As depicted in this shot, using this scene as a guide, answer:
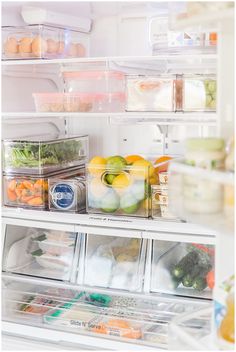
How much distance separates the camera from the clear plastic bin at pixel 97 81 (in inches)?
90.7

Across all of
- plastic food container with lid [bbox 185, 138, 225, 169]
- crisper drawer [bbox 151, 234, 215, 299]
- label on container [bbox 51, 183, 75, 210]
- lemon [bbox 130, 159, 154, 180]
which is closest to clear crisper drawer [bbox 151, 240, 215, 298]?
crisper drawer [bbox 151, 234, 215, 299]

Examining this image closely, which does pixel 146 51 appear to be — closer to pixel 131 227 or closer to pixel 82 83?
pixel 82 83

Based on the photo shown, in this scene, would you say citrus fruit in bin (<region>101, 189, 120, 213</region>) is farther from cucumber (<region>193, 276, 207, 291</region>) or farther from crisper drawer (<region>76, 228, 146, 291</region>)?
cucumber (<region>193, 276, 207, 291</region>)

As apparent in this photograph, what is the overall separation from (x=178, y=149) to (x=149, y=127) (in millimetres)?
166

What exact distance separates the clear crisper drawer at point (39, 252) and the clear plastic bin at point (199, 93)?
724 millimetres

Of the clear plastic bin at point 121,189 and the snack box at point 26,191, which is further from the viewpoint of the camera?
the snack box at point 26,191

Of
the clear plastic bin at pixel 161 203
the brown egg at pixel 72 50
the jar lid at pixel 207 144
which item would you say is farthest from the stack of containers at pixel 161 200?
the jar lid at pixel 207 144

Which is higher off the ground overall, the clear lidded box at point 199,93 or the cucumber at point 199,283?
the clear lidded box at point 199,93

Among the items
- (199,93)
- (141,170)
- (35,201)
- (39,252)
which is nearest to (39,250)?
(39,252)

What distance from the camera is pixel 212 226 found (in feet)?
3.84

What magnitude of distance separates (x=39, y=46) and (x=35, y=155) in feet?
1.42

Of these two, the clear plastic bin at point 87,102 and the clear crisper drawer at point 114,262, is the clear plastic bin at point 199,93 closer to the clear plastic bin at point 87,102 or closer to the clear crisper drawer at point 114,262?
the clear plastic bin at point 87,102

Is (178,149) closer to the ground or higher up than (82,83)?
closer to the ground

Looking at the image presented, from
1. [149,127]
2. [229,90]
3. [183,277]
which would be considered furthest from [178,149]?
[229,90]
